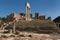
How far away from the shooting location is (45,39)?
23.8 ft

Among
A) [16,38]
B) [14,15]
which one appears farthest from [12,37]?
[14,15]

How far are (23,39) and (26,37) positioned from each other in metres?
0.31

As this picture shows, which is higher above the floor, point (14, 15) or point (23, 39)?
point (14, 15)

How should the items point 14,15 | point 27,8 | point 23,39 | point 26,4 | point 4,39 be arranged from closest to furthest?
point 4,39 < point 23,39 < point 26,4 < point 27,8 < point 14,15

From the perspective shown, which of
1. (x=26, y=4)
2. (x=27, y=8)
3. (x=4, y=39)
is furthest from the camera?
(x=27, y=8)

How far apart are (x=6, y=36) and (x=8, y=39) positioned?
0.92 feet

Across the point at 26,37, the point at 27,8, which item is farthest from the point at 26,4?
the point at 26,37

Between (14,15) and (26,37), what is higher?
(14,15)

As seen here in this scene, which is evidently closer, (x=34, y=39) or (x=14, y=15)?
(x=34, y=39)

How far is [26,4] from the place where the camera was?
16.9 metres

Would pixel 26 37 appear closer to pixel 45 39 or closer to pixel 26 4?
pixel 45 39

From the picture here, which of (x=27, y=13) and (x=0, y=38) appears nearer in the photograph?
(x=0, y=38)

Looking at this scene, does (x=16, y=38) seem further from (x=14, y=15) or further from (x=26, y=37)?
(x=14, y=15)

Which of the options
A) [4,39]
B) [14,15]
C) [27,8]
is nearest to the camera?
[4,39]
